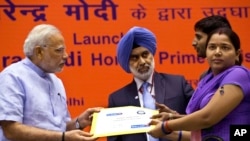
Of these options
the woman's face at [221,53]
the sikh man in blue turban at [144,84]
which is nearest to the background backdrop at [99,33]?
the sikh man in blue turban at [144,84]

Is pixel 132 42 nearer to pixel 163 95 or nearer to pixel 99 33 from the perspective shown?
pixel 163 95

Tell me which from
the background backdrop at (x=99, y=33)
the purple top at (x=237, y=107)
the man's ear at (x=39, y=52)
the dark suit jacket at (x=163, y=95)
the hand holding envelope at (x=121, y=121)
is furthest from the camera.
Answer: the background backdrop at (x=99, y=33)

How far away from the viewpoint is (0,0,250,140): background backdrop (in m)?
4.54

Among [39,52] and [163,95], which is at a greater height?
[39,52]

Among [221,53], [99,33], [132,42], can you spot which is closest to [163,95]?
[132,42]

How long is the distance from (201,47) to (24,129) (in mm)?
1174

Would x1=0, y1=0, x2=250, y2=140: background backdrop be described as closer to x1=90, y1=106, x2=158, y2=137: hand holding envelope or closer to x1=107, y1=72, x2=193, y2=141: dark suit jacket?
x1=107, y1=72, x2=193, y2=141: dark suit jacket

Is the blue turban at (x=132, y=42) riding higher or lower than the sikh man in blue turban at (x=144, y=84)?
higher

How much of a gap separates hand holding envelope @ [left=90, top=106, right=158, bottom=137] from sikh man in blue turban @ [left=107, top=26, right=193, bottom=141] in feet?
→ 0.88

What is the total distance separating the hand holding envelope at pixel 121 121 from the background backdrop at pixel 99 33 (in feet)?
4.44

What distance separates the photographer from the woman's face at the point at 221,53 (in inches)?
106

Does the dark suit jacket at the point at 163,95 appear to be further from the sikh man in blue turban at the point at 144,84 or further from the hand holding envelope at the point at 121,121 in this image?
the hand holding envelope at the point at 121,121

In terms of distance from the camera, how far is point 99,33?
15.0 feet

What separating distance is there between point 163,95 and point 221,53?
0.80 metres
